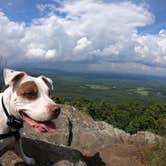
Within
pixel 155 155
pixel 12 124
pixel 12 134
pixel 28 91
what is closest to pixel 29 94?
pixel 28 91

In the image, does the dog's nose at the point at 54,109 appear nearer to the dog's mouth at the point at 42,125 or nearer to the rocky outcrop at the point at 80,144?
A: the dog's mouth at the point at 42,125

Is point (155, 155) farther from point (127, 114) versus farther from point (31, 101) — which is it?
point (127, 114)

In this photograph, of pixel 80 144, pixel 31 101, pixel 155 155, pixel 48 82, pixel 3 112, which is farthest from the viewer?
pixel 80 144

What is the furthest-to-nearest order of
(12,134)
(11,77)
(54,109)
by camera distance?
(12,134), (11,77), (54,109)

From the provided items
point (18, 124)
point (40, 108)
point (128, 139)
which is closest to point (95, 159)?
point (128, 139)

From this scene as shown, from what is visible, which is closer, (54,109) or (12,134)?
(54,109)

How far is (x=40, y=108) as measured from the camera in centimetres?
522

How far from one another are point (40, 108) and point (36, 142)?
10.3 ft

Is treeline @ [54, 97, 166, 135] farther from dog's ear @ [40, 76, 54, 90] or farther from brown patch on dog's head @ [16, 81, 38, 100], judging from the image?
brown patch on dog's head @ [16, 81, 38, 100]

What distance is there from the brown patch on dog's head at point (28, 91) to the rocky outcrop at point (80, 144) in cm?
227

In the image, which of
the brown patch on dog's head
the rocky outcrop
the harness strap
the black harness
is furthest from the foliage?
the brown patch on dog's head

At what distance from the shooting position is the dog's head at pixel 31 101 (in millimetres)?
5188

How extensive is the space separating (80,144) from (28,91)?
553cm

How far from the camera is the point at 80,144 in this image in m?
10.5
